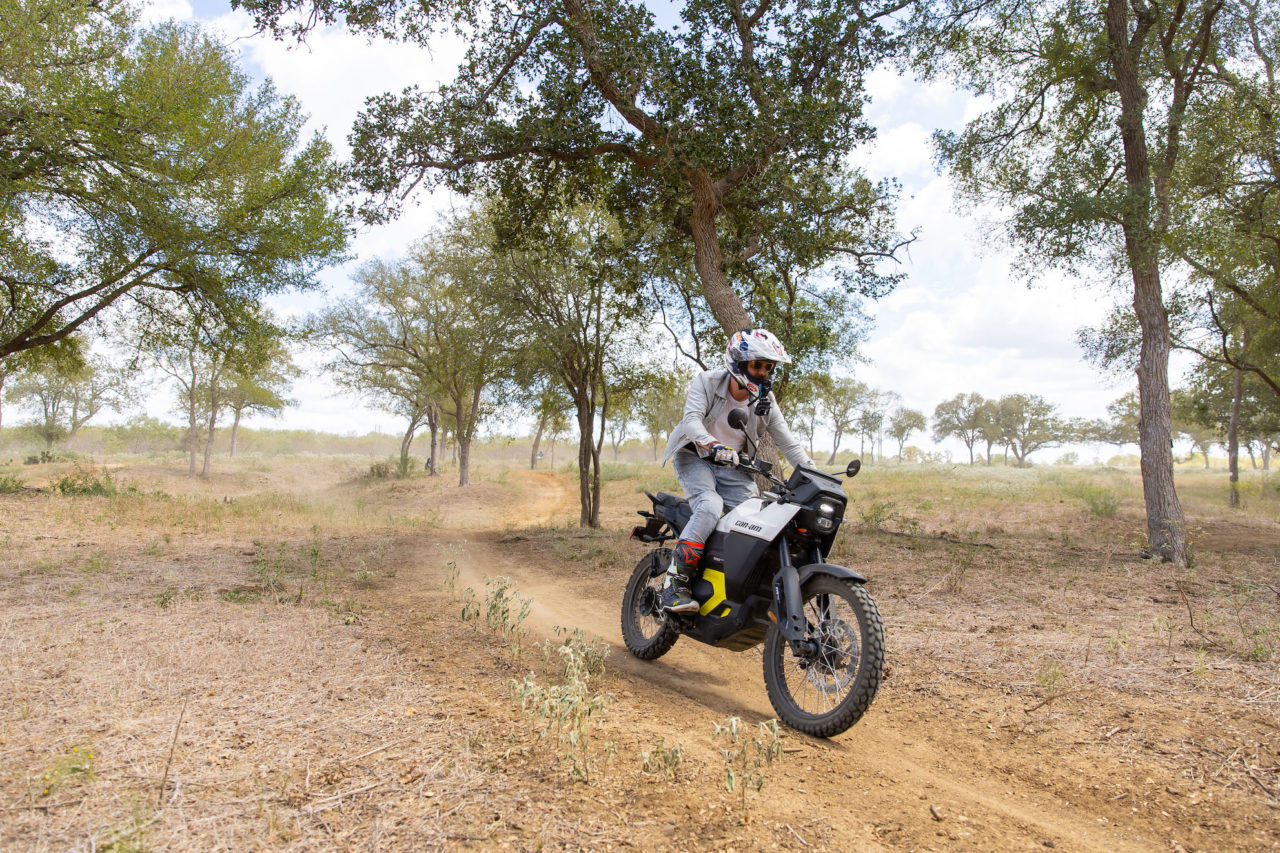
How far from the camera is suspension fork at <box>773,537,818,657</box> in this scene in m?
3.95

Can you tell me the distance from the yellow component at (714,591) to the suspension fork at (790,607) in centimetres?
53

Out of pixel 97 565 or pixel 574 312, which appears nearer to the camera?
pixel 97 565

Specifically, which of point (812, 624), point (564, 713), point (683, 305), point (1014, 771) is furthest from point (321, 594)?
point (683, 305)

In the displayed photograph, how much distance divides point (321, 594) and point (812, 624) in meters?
5.44

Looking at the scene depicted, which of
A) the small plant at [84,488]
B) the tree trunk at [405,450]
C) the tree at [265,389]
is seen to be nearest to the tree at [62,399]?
the tree at [265,389]

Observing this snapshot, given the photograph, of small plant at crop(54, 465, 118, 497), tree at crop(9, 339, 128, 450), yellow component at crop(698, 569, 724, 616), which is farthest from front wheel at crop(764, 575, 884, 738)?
tree at crop(9, 339, 128, 450)

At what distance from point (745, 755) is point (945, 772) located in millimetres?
1136

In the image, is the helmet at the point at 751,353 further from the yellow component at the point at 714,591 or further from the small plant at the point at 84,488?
the small plant at the point at 84,488

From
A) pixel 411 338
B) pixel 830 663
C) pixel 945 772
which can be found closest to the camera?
pixel 945 772

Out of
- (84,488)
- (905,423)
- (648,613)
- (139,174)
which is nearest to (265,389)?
(84,488)

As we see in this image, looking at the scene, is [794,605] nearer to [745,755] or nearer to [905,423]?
[745,755]

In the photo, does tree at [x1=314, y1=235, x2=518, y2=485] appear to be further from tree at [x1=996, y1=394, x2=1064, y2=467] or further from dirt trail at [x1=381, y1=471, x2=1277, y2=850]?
tree at [x1=996, y1=394, x2=1064, y2=467]

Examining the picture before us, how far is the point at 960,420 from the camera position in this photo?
7500cm

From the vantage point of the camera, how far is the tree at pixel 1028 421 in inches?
2781
